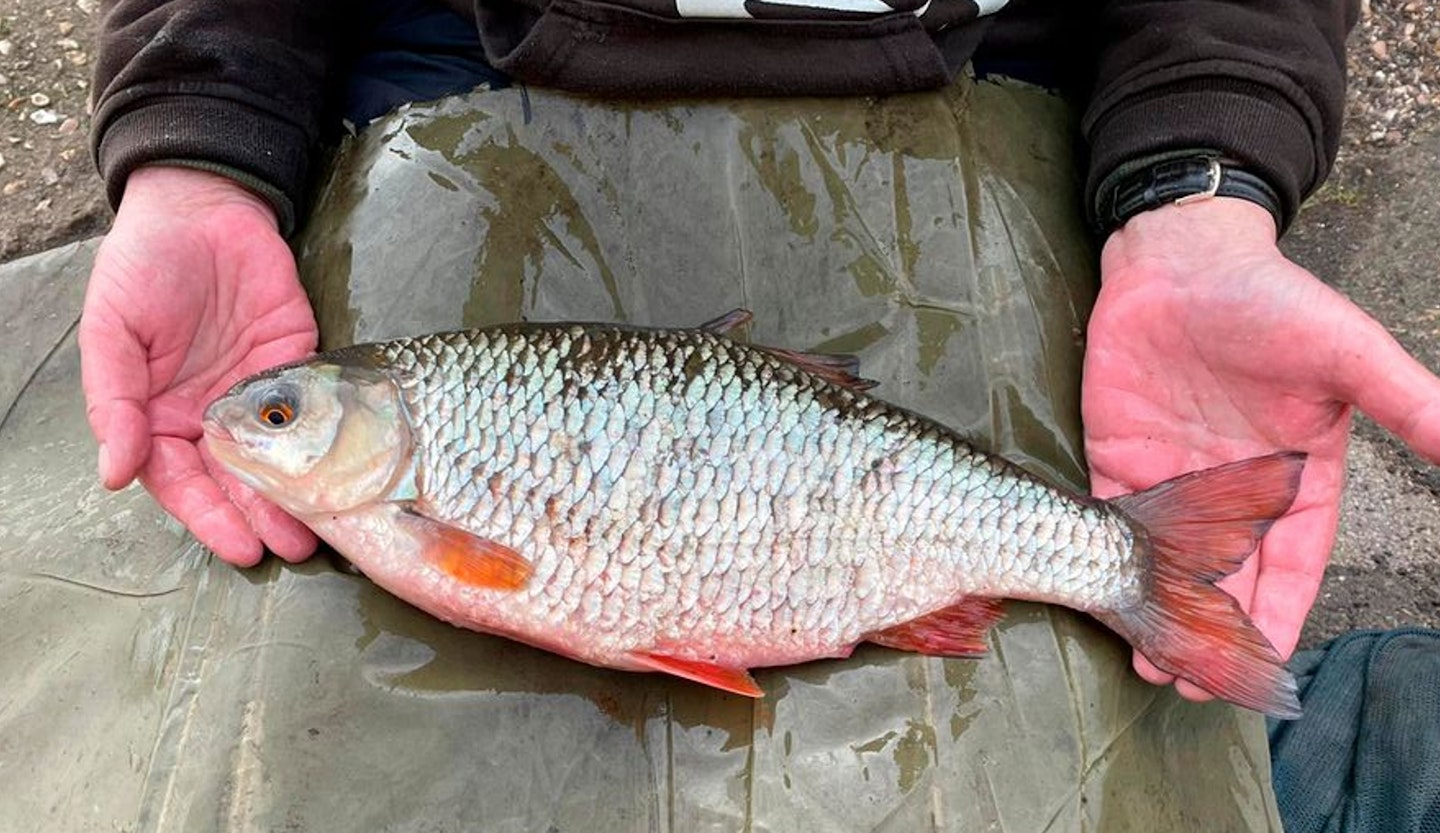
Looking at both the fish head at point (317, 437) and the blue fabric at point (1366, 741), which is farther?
the blue fabric at point (1366, 741)

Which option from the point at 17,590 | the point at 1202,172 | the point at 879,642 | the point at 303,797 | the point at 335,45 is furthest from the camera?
the point at 335,45

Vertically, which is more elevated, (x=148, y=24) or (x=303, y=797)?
(x=148, y=24)

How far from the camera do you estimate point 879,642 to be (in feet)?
6.27

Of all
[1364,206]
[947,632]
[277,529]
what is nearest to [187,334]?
[277,529]

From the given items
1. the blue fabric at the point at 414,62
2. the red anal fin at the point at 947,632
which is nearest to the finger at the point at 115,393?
the blue fabric at the point at 414,62

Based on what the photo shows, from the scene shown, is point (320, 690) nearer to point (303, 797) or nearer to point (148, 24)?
point (303, 797)

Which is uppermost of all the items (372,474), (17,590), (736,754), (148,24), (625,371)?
(148,24)

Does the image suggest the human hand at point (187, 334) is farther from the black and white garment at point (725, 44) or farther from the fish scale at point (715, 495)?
the black and white garment at point (725, 44)

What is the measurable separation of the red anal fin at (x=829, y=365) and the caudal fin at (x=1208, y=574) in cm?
49

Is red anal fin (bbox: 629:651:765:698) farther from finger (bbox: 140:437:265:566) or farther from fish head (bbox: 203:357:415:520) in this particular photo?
finger (bbox: 140:437:265:566)

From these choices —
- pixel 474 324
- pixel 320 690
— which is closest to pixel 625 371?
pixel 474 324

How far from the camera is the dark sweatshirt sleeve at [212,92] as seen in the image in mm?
2170

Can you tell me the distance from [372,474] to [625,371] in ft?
1.44

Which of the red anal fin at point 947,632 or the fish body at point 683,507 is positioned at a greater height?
the fish body at point 683,507
